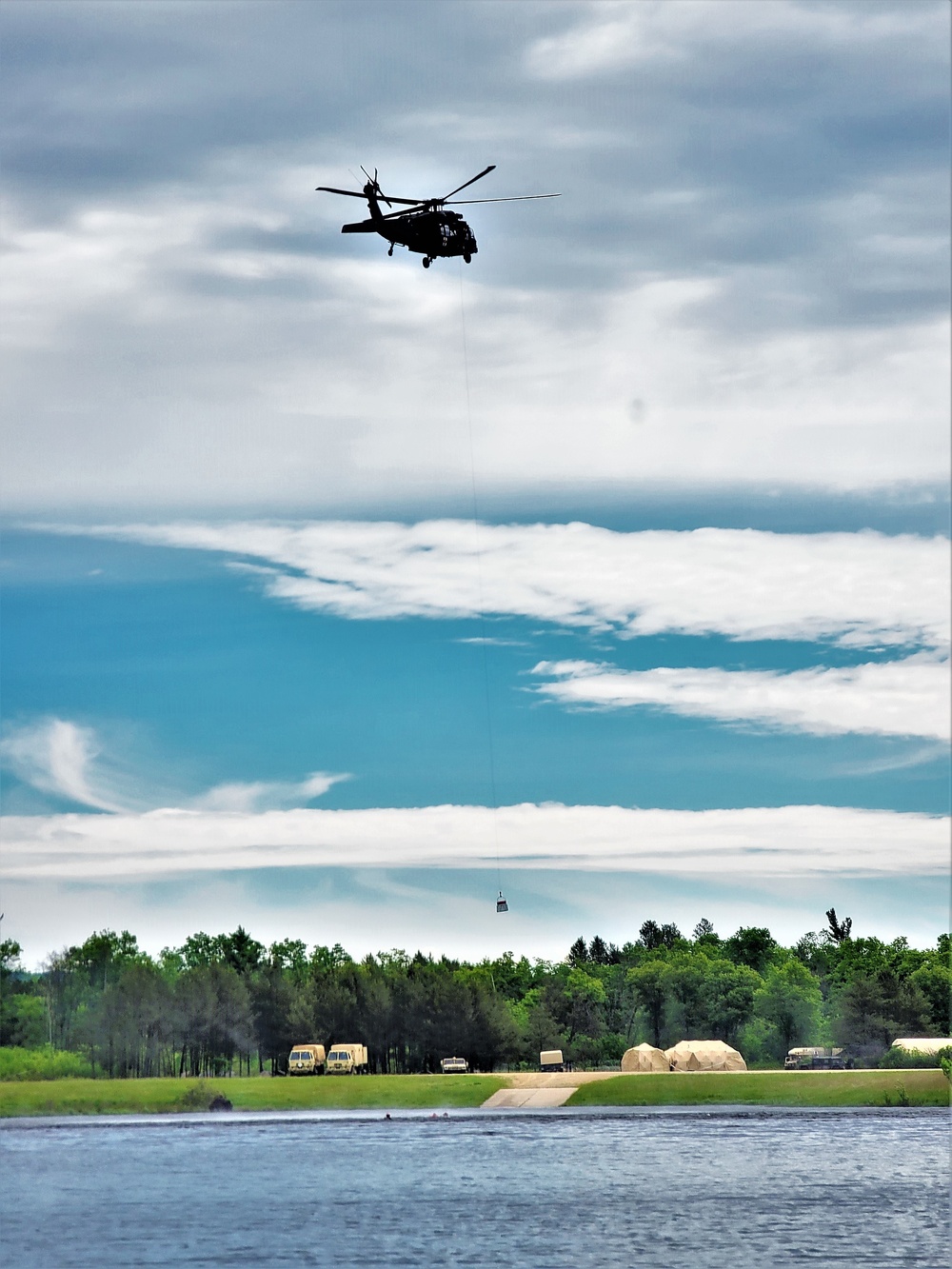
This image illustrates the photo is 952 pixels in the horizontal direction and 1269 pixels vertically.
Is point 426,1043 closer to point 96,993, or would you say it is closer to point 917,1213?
point 96,993

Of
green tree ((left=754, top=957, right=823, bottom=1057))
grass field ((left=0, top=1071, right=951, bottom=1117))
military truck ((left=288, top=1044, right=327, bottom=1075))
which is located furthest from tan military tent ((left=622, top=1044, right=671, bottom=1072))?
military truck ((left=288, top=1044, right=327, bottom=1075))

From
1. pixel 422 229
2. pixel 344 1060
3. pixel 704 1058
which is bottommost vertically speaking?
pixel 344 1060

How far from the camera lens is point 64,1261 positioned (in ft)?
210

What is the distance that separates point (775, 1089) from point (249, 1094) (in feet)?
165

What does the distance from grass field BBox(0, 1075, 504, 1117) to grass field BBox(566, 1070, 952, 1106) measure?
1277 centimetres

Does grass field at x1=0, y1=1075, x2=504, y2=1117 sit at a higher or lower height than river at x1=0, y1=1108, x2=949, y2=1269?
lower

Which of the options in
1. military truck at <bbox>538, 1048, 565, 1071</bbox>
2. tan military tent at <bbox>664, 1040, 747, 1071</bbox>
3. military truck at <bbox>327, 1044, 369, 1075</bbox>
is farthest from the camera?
military truck at <bbox>538, 1048, 565, 1071</bbox>

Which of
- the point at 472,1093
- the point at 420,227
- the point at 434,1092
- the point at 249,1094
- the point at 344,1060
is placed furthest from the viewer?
the point at 344,1060

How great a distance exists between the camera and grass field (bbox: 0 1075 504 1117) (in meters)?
158

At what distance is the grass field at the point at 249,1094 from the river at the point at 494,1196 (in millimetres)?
29851

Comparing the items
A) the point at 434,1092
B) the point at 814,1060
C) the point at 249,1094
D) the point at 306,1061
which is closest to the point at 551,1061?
the point at 434,1092

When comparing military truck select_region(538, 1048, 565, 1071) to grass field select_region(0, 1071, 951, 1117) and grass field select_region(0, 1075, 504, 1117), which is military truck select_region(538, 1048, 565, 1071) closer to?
grass field select_region(0, 1075, 504, 1117)

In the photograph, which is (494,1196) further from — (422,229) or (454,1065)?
(454,1065)

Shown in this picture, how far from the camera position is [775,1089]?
148750mm
